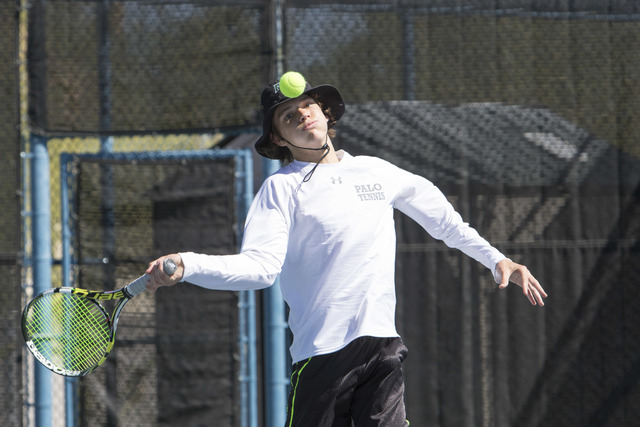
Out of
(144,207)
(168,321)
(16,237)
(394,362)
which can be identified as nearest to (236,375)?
(168,321)

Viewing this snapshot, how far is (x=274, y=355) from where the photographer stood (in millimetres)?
4848

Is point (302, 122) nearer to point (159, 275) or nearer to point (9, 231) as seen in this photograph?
point (159, 275)

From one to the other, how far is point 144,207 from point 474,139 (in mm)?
2089

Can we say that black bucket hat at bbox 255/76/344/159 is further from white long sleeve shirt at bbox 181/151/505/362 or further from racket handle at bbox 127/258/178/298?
racket handle at bbox 127/258/178/298

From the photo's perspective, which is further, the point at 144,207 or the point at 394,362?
the point at 144,207

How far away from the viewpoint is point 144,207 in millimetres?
4949

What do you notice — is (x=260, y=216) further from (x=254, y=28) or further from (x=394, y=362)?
(x=254, y=28)

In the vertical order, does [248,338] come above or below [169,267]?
below

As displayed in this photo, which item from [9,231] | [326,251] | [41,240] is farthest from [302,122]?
[9,231]

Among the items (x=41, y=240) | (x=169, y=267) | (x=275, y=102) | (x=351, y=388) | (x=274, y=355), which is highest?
(x=275, y=102)

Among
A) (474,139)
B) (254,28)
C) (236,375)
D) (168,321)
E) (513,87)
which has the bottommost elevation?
(236,375)

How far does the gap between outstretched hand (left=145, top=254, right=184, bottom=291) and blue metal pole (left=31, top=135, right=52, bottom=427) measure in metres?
2.45

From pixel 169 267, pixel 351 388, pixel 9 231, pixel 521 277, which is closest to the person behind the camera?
pixel 169 267

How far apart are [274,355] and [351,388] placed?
70.3 inches
